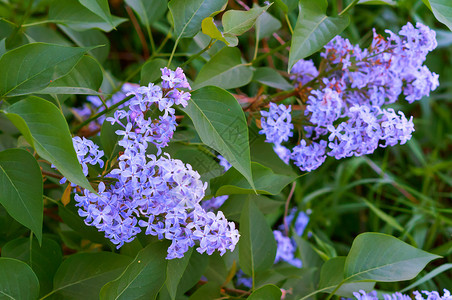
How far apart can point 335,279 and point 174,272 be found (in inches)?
13.6

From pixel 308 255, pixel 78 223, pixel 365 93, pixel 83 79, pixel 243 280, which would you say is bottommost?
pixel 243 280

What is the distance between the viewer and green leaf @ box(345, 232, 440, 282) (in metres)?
0.86

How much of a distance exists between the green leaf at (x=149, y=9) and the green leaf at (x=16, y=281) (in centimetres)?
62

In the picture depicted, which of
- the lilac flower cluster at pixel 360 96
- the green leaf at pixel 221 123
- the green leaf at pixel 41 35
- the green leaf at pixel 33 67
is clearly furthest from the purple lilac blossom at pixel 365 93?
the green leaf at pixel 41 35

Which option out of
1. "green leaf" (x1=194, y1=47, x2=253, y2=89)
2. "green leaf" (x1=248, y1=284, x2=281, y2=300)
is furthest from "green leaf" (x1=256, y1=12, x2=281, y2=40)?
"green leaf" (x1=248, y1=284, x2=281, y2=300)

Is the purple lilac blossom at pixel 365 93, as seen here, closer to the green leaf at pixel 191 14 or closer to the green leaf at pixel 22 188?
the green leaf at pixel 191 14

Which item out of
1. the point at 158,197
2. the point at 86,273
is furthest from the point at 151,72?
the point at 86,273

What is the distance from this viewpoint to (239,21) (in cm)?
79

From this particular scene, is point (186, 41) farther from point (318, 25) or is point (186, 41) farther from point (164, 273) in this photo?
point (164, 273)

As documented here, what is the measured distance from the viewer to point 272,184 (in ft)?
2.64

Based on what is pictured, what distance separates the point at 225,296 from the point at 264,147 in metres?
0.32

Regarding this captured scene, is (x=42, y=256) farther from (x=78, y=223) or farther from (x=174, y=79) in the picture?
(x=174, y=79)

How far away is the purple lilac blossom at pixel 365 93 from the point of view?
2.95 ft

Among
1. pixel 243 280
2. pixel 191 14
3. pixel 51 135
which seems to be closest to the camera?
pixel 51 135
